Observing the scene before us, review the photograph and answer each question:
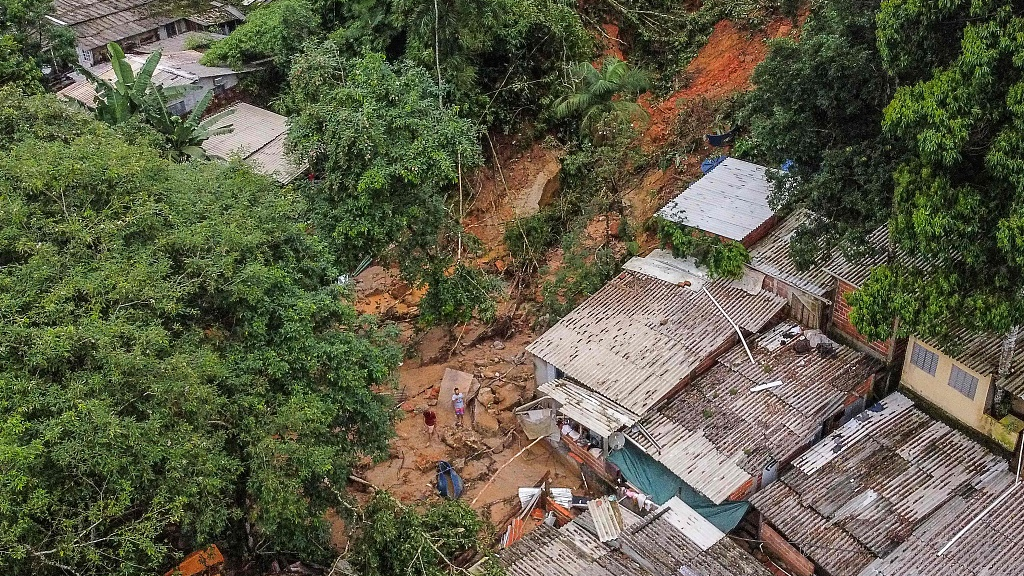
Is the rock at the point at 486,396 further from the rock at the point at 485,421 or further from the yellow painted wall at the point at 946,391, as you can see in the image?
the yellow painted wall at the point at 946,391

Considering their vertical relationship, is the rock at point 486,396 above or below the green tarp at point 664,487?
below

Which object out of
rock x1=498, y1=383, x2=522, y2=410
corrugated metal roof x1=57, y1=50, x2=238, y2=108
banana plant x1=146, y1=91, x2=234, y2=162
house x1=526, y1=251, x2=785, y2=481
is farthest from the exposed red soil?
corrugated metal roof x1=57, y1=50, x2=238, y2=108

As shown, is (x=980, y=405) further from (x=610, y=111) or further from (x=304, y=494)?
(x=610, y=111)

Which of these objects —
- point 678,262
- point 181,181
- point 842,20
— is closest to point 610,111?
point 678,262

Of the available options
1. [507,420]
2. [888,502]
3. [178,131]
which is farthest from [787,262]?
[178,131]

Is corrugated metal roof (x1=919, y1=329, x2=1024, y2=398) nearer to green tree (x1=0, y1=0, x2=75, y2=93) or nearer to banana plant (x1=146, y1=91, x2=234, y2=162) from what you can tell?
banana plant (x1=146, y1=91, x2=234, y2=162)

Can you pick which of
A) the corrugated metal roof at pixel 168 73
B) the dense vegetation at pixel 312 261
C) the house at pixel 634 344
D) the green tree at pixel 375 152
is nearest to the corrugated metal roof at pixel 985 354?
the dense vegetation at pixel 312 261
